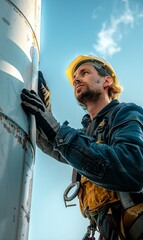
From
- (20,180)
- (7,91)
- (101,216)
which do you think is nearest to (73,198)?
(101,216)

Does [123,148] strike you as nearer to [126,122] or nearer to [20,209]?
[126,122]

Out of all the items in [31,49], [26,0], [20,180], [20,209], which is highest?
[26,0]

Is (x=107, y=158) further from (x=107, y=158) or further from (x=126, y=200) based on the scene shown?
→ (x=126, y=200)

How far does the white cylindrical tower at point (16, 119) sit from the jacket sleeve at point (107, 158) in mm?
323

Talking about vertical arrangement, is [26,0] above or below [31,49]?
above

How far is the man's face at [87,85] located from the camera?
16.5ft

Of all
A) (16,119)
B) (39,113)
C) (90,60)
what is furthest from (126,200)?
(90,60)

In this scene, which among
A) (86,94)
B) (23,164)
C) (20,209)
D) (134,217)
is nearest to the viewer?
(20,209)

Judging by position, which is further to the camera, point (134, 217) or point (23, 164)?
point (134, 217)

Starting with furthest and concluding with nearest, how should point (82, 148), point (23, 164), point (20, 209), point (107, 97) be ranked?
point (107, 97), point (82, 148), point (23, 164), point (20, 209)

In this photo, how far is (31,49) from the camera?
150 inches

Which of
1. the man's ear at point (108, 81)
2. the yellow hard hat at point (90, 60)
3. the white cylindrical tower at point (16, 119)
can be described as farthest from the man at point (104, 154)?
the yellow hard hat at point (90, 60)

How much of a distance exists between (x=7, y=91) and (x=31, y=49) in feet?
2.55

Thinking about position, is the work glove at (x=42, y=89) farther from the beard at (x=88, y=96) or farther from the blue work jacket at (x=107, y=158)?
the blue work jacket at (x=107, y=158)
